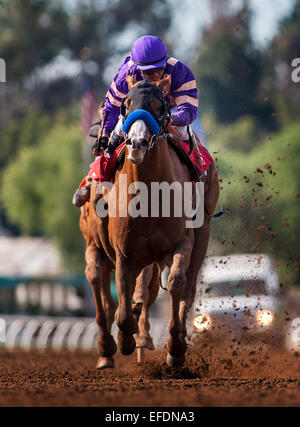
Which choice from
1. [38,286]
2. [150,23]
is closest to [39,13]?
[150,23]

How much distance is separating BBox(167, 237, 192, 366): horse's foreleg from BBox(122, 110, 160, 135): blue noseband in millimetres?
1128

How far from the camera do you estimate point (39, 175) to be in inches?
1622

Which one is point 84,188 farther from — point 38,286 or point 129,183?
point 38,286

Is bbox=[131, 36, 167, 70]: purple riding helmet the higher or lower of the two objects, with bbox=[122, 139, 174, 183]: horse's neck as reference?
higher

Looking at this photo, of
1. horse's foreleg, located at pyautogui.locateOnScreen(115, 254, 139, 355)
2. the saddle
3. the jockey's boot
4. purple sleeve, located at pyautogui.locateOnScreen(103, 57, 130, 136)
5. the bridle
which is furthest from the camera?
the jockey's boot

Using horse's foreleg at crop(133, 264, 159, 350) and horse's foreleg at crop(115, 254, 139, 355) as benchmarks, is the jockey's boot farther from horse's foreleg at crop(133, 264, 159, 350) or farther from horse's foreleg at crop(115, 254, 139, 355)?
horse's foreleg at crop(115, 254, 139, 355)

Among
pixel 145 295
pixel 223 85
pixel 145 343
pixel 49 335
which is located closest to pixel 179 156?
Result: pixel 145 295

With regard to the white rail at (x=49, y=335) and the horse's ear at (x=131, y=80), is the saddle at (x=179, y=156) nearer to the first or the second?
the horse's ear at (x=131, y=80)

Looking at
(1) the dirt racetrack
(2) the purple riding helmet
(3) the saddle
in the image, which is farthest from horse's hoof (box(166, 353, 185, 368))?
(2) the purple riding helmet

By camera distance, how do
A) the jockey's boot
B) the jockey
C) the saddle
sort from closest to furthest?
the jockey → the saddle → the jockey's boot

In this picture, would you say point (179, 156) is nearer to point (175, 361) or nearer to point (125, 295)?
point (125, 295)

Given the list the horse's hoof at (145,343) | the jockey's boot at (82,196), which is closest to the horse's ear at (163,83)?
the jockey's boot at (82,196)

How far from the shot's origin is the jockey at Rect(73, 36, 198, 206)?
7223 mm

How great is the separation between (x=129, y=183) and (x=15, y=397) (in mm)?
2034
